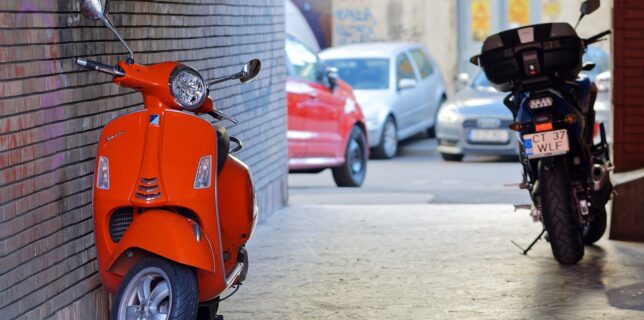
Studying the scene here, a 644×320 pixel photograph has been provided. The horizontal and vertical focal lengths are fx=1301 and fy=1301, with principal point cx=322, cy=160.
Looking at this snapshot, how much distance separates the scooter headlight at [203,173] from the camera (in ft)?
17.4

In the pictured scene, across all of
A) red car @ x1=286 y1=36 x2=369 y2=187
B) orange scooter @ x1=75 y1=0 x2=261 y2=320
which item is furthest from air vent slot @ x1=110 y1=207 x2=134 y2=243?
red car @ x1=286 y1=36 x2=369 y2=187

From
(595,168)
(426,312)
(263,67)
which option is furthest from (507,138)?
(426,312)

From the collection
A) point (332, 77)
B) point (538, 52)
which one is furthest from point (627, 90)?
point (332, 77)

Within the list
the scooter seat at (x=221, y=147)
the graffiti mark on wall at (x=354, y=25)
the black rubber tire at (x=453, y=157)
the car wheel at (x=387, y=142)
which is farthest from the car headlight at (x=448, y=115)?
the scooter seat at (x=221, y=147)

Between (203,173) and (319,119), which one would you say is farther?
(319,119)

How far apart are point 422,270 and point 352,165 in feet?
21.4

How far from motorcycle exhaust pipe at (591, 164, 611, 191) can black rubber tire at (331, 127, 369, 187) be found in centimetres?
624

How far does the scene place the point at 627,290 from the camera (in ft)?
22.1

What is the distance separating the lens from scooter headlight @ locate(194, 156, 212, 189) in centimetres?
531

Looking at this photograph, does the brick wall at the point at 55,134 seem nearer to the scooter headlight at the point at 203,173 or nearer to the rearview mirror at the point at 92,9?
the rearview mirror at the point at 92,9

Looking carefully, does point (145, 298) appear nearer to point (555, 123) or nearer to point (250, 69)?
point (250, 69)

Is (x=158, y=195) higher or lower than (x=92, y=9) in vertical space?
lower

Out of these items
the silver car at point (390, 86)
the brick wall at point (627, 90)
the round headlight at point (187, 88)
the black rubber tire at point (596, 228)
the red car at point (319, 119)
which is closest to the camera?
the round headlight at point (187, 88)

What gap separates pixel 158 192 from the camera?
5.23 metres
